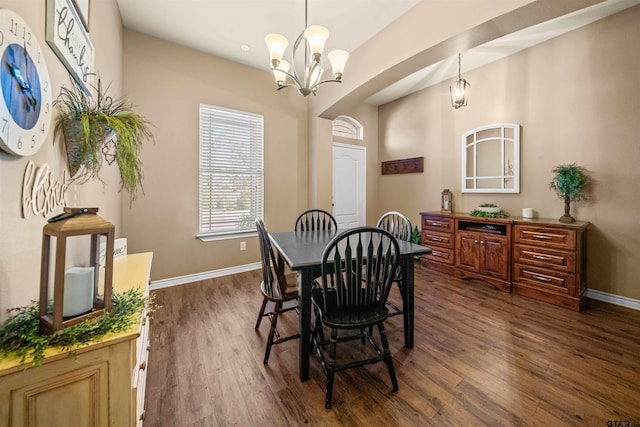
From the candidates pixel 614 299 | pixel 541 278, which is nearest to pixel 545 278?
pixel 541 278

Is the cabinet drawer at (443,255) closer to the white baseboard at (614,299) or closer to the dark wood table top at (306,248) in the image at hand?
the white baseboard at (614,299)

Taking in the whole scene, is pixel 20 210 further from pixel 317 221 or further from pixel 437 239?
pixel 437 239

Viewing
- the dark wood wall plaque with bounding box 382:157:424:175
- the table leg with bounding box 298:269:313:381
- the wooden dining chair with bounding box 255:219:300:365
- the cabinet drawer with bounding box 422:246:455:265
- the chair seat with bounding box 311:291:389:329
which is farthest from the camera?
the dark wood wall plaque with bounding box 382:157:424:175

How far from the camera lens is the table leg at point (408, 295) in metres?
2.01

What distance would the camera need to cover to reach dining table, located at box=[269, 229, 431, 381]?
1.67 metres

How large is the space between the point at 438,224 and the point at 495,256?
88 centimetres

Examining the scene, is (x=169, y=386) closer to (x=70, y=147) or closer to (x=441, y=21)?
(x=70, y=147)

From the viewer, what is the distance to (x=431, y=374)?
1.74 meters

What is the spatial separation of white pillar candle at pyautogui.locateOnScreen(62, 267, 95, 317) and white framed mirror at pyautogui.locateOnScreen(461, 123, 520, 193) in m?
4.50

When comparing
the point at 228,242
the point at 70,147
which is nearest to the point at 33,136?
the point at 70,147

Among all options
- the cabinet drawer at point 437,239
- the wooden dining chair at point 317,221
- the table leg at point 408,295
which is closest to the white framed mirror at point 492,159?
the cabinet drawer at point 437,239

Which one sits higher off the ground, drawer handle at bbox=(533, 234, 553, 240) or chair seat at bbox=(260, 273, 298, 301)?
drawer handle at bbox=(533, 234, 553, 240)

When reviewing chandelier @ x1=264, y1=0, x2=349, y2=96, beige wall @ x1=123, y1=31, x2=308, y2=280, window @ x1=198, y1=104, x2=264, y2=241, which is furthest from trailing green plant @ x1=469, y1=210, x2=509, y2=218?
window @ x1=198, y1=104, x2=264, y2=241

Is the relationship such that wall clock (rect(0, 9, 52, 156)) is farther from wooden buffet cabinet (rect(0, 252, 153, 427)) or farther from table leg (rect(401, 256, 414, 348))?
table leg (rect(401, 256, 414, 348))
